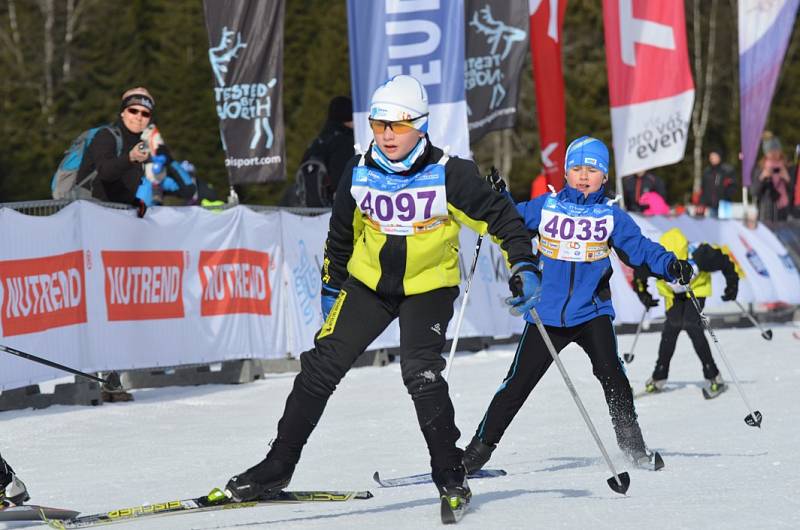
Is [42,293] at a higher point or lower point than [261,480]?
lower

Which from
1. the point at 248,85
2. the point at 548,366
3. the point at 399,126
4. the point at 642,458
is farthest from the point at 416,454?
the point at 248,85

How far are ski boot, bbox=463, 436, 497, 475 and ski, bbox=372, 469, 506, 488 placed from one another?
33mm

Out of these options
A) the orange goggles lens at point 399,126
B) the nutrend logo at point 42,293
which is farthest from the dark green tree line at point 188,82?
the orange goggles lens at point 399,126

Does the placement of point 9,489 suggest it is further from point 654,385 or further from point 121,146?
point 654,385

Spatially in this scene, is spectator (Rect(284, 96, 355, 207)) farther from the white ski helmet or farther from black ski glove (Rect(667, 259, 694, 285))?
the white ski helmet

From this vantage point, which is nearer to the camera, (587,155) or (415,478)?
(415,478)

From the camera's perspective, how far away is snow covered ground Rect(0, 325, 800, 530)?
19.2 ft

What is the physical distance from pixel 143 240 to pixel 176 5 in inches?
2152

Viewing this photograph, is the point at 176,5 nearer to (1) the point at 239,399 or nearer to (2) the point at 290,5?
(2) the point at 290,5

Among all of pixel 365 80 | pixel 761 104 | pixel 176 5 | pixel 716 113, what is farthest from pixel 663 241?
pixel 176 5

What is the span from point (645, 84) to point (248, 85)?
6046mm

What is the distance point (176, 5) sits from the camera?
64.4 metres

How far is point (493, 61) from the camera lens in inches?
632

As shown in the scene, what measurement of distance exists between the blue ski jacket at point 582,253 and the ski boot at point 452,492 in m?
1.89
